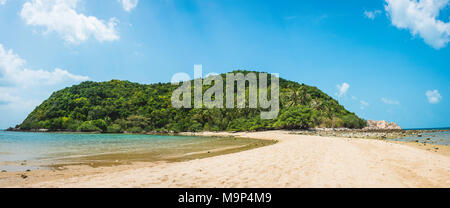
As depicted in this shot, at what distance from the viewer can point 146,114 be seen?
87.4 metres

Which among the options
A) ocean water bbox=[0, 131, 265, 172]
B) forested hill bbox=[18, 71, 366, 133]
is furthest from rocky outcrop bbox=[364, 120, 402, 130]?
ocean water bbox=[0, 131, 265, 172]

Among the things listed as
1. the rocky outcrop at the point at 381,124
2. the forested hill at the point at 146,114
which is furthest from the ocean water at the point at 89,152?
the rocky outcrop at the point at 381,124

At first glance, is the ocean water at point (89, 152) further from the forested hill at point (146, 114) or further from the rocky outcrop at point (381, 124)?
the rocky outcrop at point (381, 124)

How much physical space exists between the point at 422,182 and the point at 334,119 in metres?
81.3

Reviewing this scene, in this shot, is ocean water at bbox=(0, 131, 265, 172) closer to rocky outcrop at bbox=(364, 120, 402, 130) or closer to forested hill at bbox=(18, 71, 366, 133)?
forested hill at bbox=(18, 71, 366, 133)

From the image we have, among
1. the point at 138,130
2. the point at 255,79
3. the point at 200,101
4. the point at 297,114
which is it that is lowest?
the point at 138,130

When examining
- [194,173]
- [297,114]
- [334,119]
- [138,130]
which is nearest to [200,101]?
[138,130]

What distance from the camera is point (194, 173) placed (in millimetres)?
7250

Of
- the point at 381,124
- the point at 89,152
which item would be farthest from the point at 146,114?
the point at 381,124

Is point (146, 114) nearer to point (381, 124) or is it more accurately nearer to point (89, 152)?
point (89, 152)

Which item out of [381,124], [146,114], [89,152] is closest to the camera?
[89,152]

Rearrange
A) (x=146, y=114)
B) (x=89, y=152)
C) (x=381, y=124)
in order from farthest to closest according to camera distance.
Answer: (x=381, y=124)
(x=146, y=114)
(x=89, y=152)
